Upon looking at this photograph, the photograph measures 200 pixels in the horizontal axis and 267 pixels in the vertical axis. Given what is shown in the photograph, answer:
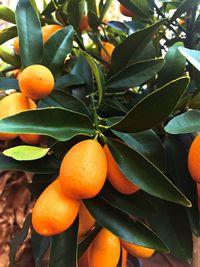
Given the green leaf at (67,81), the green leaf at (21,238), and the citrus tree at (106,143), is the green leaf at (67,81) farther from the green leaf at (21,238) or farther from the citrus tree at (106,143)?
the green leaf at (21,238)

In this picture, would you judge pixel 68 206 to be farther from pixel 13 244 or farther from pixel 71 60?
pixel 71 60

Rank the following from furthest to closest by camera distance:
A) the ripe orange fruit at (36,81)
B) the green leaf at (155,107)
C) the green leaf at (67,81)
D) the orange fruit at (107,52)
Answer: the orange fruit at (107,52) → the green leaf at (67,81) → the ripe orange fruit at (36,81) → the green leaf at (155,107)

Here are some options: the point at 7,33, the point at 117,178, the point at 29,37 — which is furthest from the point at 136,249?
the point at 7,33

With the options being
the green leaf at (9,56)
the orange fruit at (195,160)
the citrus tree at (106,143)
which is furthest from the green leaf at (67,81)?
the orange fruit at (195,160)

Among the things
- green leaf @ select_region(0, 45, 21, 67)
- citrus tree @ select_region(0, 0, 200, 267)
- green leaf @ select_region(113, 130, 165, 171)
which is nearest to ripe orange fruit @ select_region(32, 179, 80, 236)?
citrus tree @ select_region(0, 0, 200, 267)

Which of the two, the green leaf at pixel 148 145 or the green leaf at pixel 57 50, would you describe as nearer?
the green leaf at pixel 148 145
